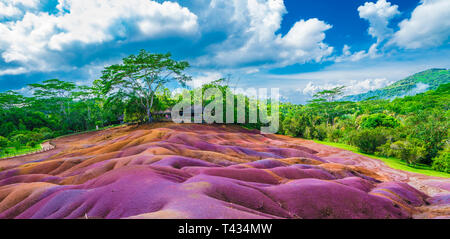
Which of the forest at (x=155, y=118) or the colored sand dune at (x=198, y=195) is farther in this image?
the forest at (x=155, y=118)

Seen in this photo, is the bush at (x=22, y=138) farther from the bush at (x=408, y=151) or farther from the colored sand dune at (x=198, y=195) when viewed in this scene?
the bush at (x=408, y=151)

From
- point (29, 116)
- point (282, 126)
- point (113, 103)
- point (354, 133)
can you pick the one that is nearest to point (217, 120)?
point (282, 126)

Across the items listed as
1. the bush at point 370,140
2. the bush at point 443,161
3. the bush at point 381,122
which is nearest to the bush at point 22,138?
the bush at point 370,140

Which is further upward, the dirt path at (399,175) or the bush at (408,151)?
the bush at (408,151)

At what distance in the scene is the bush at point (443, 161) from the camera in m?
15.3

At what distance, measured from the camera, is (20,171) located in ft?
39.7

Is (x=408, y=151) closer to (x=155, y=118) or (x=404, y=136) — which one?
(x=404, y=136)

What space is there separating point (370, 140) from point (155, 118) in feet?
115

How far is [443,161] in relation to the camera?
15.6 meters

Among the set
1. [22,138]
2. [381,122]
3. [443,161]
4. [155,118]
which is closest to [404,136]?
[443,161]

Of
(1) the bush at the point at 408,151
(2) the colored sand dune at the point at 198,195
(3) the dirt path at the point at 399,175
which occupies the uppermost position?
(2) the colored sand dune at the point at 198,195

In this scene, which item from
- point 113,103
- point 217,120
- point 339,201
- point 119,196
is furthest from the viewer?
point 217,120
